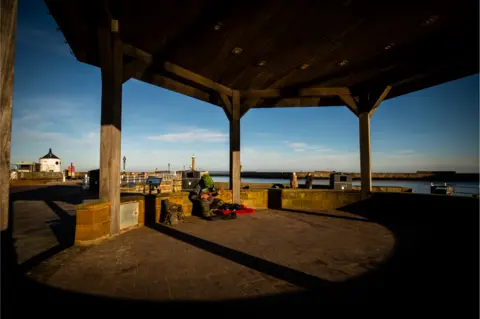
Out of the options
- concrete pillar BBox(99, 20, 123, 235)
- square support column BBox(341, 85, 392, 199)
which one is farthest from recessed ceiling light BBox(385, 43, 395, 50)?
concrete pillar BBox(99, 20, 123, 235)

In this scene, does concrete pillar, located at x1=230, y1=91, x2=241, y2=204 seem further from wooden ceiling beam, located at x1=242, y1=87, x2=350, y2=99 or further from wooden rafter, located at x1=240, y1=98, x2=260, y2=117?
wooden ceiling beam, located at x1=242, y1=87, x2=350, y2=99

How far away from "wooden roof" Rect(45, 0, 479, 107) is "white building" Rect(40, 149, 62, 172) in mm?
39058

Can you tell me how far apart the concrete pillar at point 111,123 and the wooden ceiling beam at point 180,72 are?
1.44ft

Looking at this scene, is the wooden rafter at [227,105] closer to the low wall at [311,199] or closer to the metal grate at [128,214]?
the low wall at [311,199]

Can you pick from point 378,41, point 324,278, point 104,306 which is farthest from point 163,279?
point 378,41

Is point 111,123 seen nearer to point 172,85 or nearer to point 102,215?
point 102,215

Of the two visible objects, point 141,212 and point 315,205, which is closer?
point 141,212

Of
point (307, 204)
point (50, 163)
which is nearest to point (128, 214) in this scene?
point (307, 204)

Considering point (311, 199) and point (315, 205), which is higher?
point (311, 199)

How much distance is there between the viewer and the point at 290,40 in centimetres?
550

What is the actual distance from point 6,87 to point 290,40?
5.18 m

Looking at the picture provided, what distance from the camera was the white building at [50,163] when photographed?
36.4 m

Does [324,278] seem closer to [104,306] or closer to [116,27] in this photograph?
[104,306]

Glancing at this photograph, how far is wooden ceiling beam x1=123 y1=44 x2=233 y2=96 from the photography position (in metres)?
5.97
